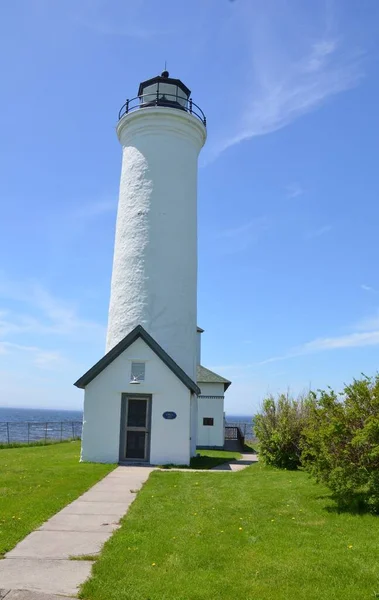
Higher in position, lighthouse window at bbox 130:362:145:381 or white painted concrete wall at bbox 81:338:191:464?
lighthouse window at bbox 130:362:145:381

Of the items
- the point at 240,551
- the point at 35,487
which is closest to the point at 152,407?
the point at 35,487

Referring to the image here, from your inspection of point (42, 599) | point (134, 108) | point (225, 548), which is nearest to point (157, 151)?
point (134, 108)

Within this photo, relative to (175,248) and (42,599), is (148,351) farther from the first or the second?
A: (42,599)

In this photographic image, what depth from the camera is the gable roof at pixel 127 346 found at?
16.8 meters

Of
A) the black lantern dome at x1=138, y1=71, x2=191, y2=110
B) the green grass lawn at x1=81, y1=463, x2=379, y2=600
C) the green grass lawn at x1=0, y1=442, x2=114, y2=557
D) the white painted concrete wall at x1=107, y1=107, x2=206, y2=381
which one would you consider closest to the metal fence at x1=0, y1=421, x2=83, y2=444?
the white painted concrete wall at x1=107, y1=107, x2=206, y2=381

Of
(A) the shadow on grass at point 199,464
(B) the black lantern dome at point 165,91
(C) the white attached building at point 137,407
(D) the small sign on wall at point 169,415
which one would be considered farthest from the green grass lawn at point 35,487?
(B) the black lantern dome at point 165,91

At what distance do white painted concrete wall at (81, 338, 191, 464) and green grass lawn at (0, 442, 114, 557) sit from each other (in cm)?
98

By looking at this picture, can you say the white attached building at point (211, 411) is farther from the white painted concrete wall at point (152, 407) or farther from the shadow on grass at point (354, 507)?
the shadow on grass at point (354, 507)

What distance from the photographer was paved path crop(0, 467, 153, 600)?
526 cm

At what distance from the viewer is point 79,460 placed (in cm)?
1692

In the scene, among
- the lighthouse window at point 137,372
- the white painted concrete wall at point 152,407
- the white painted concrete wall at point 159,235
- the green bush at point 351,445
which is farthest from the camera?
the white painted concrete wall at point 159,235

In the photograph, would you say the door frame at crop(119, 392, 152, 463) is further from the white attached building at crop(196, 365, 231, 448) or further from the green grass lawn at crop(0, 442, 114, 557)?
the white attached building at crop(196, 365, 231, 448)

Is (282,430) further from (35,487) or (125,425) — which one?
(35,487)

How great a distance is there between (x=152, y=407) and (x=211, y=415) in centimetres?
1207
